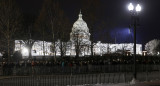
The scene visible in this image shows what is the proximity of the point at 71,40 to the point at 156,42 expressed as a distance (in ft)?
326

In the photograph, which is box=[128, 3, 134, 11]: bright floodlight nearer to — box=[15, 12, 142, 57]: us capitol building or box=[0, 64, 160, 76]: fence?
box=[0, 64, 160, 76]: fence

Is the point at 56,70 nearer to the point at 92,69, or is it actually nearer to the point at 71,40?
the point at 92,69

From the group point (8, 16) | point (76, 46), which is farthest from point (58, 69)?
point (76, 46)

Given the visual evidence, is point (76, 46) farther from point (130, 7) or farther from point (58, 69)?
point (130, 7)

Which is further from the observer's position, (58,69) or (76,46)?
(76,46)

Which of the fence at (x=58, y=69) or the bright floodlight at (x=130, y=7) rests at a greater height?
the bright floodlight at (x=130, y=7)

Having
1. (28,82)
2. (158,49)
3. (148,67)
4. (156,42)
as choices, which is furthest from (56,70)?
(156,42)

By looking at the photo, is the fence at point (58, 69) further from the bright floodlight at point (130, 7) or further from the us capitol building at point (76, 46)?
the bright floodlight at point (130, 7)

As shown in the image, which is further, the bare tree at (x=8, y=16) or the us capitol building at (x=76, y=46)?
the us capitol building at (x=76, y=46)

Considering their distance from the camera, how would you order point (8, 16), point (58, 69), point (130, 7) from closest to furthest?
point (130, 7)
point (58, 69)
point (8, 16)

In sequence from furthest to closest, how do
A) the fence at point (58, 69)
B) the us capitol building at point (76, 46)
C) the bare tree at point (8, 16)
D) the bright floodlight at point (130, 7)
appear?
the us capitol building at point (76, 46)
the bare tree at point (8, 16)
the fence at point (58, 69)
the bright floodlight at point (130, 7)

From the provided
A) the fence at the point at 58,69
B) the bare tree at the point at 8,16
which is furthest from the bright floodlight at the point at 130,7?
the bare tree at the point at 8,16

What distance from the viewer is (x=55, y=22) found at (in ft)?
192

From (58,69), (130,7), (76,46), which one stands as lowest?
(58,69)
